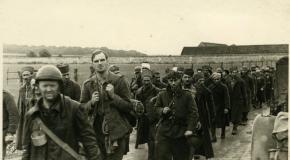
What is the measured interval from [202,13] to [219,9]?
289mm

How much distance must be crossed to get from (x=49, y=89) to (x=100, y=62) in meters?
1.85

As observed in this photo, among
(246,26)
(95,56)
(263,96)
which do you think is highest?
(246,26)

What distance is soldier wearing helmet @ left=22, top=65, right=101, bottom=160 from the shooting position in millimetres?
4543

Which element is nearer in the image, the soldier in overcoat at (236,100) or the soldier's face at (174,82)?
the soldier's face at (174,82)

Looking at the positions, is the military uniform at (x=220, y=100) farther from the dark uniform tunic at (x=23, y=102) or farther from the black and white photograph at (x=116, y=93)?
the dark uniform tunic at (x=23, y=102)

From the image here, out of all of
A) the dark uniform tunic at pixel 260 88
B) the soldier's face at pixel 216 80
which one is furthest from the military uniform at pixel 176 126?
the dark uniform tunic at pixel 260 88

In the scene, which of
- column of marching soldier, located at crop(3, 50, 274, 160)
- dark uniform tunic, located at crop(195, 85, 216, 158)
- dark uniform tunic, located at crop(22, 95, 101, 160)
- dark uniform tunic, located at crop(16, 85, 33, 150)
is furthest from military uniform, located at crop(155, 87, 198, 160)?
dark uniform tunic, located at crop(16, 85, 33, 150)

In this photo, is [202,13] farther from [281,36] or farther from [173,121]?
[173,121]

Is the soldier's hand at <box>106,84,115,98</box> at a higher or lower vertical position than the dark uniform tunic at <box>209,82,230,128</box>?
higher

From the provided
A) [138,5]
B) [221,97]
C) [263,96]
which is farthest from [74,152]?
[263,96]

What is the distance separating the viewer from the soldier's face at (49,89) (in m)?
4.55

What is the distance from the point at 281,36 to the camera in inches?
279

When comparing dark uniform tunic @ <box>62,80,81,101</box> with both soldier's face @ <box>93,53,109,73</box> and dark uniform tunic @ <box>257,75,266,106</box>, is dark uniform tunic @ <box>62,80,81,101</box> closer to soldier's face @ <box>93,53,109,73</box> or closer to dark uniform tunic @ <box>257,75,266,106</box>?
soldier's face @ <box>93,53,109,73</box>

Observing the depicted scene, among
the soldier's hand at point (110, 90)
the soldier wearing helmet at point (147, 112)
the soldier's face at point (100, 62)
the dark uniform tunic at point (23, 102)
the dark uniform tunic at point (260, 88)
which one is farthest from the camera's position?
the dark uniform tunic at point (260, 88)
